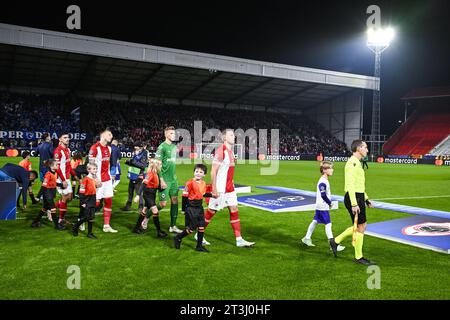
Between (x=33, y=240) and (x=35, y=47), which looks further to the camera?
(x=35, y=47)

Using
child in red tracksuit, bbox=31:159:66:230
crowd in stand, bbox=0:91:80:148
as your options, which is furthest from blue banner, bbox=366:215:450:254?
crowd in stand, bbox=0:91:80:148

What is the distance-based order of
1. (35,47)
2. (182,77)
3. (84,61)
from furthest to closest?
1. (182,77)
2. (84,61)
3. (35,47)

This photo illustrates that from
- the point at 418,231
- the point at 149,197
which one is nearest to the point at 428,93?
the point at 418,231

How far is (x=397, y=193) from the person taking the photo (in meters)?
15.6

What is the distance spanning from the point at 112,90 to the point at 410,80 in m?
41.8

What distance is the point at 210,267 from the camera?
18.5 ft

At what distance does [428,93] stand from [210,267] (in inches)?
2352

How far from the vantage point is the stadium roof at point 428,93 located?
54.5 metres

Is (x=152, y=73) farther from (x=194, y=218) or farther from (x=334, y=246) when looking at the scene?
(x=334, y=246)

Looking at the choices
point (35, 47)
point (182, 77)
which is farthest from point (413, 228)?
point (182, 77)

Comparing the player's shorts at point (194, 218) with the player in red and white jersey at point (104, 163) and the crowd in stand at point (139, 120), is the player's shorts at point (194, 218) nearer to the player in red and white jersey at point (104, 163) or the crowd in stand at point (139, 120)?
the player in red and white jersey at point (104, 163)

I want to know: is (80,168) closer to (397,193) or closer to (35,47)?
(397,193)

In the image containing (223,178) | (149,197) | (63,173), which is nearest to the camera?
(223,178)

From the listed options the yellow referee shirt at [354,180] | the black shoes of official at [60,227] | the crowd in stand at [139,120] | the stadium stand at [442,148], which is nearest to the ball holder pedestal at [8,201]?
the black shoes of official at [60,227]
